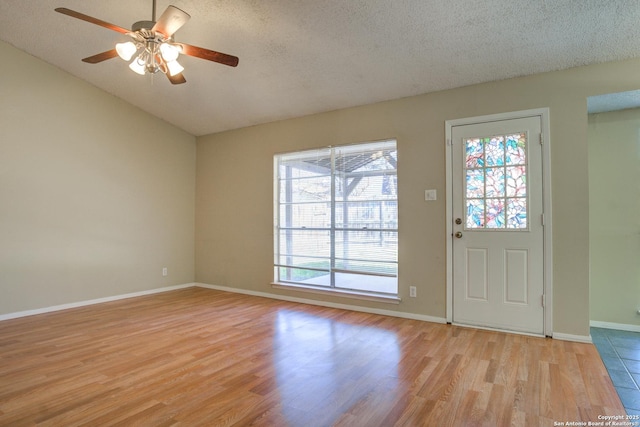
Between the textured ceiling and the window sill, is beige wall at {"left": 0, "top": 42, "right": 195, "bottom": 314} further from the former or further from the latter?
the window sill

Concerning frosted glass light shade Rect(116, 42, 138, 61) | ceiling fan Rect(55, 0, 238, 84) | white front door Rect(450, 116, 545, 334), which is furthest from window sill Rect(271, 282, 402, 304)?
frosted glass light shade Rect(116, 42, 138, 61)

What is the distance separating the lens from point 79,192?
4590mm

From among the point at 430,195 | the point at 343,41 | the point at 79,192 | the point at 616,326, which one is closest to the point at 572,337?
the point at 616,326

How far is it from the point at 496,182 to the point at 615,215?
1.32 metres

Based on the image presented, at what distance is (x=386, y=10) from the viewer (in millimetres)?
2826

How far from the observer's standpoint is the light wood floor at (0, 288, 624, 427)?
2.00 metres

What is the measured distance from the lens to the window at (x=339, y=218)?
4.26 meters

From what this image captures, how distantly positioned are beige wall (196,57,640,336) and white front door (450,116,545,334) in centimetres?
14

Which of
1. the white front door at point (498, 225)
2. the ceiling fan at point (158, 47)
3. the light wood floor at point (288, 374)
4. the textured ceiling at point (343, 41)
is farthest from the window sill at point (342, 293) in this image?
the ceiling fan at point (158, 47)

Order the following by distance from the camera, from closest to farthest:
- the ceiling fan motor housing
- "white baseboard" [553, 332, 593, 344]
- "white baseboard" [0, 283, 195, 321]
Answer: the ceiling fan motor housing, "white baseboard" [553, 332, 593, 344], "white baseboard" [0, 283, 195, 321]

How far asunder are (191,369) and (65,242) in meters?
3.02

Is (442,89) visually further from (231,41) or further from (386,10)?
(231,41)

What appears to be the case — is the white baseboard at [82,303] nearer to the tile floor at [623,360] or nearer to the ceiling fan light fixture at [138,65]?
the ceiling fan light fixture at [138,65]

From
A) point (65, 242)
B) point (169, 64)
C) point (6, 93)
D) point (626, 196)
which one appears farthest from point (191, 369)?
point (626, 196)
